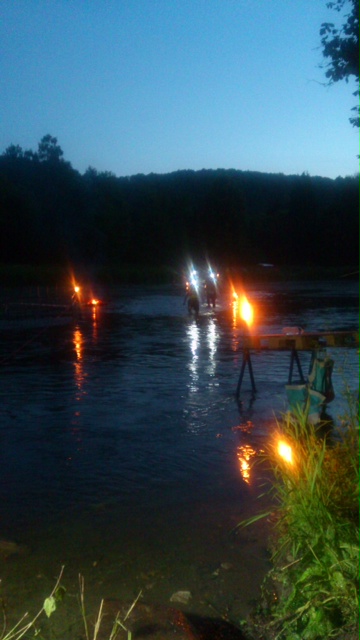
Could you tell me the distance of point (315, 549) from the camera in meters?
4.84

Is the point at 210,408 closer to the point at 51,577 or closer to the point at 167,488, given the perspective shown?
the point at 167,488

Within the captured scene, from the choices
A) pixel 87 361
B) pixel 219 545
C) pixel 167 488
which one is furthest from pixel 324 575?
pixel 87 361

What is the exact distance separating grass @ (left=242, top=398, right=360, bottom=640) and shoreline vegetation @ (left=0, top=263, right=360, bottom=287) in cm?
5824

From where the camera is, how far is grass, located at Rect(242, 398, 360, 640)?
14.7 ft

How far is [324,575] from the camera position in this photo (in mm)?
4680

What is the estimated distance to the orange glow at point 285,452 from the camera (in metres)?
5.59

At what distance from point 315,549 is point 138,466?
3.97m

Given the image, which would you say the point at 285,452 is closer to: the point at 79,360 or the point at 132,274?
the point at 79,360

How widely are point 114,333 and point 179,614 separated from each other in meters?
18.4

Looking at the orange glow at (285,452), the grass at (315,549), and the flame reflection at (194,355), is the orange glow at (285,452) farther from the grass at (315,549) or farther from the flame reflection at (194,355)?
the flame reflection at (194,355)

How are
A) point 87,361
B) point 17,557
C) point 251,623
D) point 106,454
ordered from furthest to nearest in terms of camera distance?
1. point 87,361
2. point 106,454
3. point 17,557
4. point 251,623

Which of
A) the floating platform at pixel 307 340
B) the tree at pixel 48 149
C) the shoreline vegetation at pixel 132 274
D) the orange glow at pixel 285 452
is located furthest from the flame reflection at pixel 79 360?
the tree at pixel 48 149

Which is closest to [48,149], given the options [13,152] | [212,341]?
[13,152]

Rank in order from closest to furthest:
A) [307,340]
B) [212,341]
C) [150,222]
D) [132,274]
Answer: [307,340], [212,341], [132,274], [150,222]
